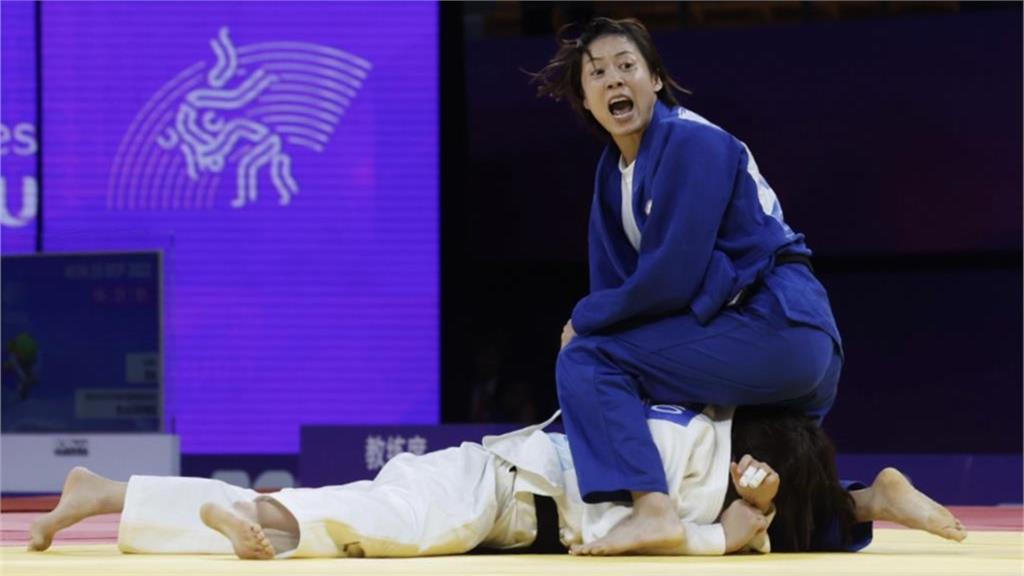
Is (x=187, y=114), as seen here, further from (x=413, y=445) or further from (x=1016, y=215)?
(x=1016, y=215)

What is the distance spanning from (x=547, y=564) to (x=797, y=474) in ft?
1.58

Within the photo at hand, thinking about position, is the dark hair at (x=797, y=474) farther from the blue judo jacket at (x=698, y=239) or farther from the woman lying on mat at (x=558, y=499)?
the blue judo jacket at (x=698, y=239)

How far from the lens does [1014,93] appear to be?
6.06 meters

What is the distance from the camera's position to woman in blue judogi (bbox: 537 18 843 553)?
7.93ft

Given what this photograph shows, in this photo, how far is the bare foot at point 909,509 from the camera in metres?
2.42

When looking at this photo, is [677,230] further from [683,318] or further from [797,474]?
[797,474]

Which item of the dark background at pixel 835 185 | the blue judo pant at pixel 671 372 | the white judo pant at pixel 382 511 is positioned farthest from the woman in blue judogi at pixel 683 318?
the dark background at pixel 835 185

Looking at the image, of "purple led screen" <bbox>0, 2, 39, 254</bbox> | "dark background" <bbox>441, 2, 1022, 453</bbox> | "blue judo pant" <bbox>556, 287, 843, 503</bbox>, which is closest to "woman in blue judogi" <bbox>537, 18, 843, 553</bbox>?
"blue judo pant" <bbox>556, 287, 843, 503</bbox>

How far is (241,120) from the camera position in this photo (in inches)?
248

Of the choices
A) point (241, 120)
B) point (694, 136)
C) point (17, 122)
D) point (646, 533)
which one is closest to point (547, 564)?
point (646, 533)

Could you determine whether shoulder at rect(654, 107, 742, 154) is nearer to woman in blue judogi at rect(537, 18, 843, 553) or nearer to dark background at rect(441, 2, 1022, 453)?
woman in blue judogi at rect(537, 18, 843, 553)

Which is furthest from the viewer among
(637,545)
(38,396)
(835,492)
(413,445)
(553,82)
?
(38,396)

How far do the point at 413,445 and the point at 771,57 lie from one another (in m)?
2.02

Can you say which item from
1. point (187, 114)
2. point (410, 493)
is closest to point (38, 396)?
point (187, 114)
